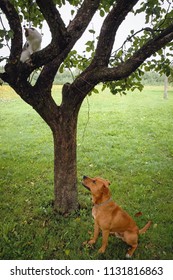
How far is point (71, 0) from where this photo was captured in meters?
4.27

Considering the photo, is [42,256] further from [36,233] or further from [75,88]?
[75,88]

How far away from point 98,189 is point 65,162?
→ 3.28 feet

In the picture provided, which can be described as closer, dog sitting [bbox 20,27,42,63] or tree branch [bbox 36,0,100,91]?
tree branch [bbox 36,0,100,91]

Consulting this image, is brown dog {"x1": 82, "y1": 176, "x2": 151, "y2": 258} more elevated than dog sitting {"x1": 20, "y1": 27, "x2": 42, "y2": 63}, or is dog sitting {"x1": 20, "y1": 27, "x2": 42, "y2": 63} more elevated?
dog sitting {"x1": 20, "y1": 27, "x2": 42, "y2": 63}

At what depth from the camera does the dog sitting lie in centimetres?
391

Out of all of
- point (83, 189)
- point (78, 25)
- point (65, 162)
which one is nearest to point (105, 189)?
point (65, 162)

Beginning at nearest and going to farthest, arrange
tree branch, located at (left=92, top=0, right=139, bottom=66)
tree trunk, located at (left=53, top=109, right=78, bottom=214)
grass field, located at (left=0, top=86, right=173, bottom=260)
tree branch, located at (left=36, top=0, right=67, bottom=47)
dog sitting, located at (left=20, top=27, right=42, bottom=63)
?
1. tree branch, located at (left=36, top=0, right=67, bottom=47)
2. tree branch, located at (left=92, top=0, right=139, bottom=66)
3. grass field, located at (left=0, top=86, right=173, bottom=260)
4. dog sitting, located at (left=20, top=27, right=42, bottom=63)
5. tree trunk, located at (left=53, top=109, right=78, bottom=214)

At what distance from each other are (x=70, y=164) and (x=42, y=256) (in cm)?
149

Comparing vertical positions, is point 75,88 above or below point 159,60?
below

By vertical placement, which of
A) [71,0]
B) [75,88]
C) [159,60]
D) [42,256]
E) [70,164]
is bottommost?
[42,256]

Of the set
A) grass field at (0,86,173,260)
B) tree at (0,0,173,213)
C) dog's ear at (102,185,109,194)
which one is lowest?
grass field at (0,86,173,260)

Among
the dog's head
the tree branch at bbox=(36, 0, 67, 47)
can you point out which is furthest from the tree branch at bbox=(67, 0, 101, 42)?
the dog's head

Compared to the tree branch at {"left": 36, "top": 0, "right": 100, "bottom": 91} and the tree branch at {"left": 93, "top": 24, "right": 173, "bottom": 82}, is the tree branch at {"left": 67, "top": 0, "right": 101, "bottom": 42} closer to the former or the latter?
the tree branch at {"left": 36, "top": 0, "right": 100, "bottom": 91}

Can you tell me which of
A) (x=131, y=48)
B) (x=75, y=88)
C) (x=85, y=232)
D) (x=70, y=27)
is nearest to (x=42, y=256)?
(x=85, y=232)
